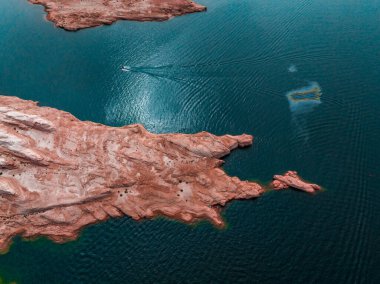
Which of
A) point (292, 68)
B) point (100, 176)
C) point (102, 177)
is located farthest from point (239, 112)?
point (100, 176)

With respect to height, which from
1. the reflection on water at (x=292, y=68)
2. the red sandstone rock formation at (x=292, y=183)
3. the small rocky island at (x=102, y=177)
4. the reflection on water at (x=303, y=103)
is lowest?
the small rocky island at (x=102, y=177)

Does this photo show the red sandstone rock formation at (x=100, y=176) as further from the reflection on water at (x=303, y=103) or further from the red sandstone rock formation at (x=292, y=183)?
the reflection on water at (x=303, y=103)

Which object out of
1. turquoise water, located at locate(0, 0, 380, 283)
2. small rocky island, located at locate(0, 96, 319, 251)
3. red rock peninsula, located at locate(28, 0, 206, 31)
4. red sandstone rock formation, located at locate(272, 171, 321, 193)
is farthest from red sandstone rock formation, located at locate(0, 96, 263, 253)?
red rock peninsula, located at locate(28, 0, 206, 31)

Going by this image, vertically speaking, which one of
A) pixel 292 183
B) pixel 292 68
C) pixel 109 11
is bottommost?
pixel 292 183

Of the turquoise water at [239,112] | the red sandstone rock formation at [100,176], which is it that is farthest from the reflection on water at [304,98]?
the red sandstone rock formation at [100,176]

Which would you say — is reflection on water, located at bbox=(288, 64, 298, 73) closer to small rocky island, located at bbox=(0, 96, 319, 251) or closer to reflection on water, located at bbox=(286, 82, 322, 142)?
reflection on water, located at bbox=(286, 82, 322, 142)

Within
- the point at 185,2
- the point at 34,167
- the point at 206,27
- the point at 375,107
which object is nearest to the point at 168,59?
the point at 206,27

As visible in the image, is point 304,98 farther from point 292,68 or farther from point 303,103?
point 292,68
